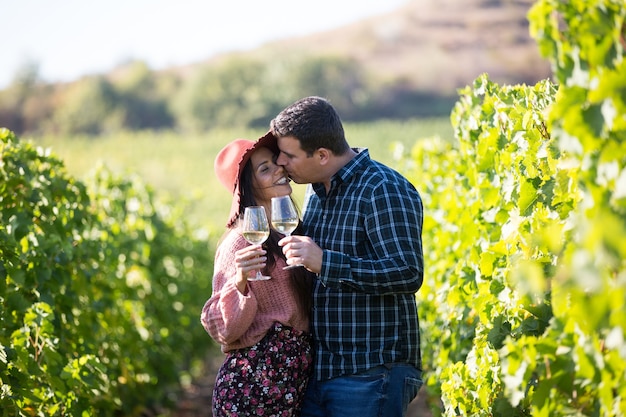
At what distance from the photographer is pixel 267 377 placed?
302 cm

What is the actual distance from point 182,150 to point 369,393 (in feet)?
139

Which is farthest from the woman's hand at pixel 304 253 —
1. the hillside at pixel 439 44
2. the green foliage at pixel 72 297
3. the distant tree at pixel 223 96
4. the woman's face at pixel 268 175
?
the distant tree at pixel 223 96

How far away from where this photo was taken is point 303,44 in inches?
2933

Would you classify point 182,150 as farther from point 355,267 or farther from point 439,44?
point 355,267

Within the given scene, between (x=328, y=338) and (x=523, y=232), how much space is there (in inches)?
32.0

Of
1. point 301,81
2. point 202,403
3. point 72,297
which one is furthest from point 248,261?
point 301,81

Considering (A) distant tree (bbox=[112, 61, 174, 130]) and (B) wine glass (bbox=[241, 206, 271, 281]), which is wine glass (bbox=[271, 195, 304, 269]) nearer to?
(B) wine glass (bbox=[241, 206, 271, 281])

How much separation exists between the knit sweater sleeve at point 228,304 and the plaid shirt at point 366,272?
0.28 m

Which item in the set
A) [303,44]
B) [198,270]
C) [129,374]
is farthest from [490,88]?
[303,44]

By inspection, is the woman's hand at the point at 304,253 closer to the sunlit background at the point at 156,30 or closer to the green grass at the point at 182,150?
the green grass at the point at 182,150

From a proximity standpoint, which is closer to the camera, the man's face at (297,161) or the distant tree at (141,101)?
the man's face at (297,161)

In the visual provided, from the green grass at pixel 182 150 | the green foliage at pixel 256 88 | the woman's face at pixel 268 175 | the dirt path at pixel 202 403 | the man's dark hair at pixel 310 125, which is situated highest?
the green foliage at pixel 256 88

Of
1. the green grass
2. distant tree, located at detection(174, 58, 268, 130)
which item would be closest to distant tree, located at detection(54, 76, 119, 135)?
distant tree, located at detection(174, 58, 268, 130)

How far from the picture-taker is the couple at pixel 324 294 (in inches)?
114
